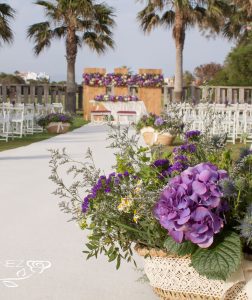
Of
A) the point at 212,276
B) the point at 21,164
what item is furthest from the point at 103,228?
the point at 21,164

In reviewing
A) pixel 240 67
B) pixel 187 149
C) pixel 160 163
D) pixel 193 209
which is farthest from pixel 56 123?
pixel 193 209

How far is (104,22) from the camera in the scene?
1182 inches

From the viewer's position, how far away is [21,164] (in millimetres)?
10500

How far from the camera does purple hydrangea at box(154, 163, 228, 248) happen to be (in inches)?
107

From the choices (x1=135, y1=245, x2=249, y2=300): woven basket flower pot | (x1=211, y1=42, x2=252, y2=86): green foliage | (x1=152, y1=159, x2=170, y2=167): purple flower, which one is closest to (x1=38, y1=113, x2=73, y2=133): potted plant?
(x1=211, y1=42, x2=252, y2=86): green foliage

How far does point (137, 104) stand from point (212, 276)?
23.9 m

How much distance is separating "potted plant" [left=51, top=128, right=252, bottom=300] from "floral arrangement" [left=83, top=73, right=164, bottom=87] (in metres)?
24.8

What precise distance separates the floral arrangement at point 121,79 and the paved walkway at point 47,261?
2072 cm

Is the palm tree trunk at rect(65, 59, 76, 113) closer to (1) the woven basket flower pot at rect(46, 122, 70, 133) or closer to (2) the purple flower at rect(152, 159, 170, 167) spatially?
(1) the woven basket flower pot at rect(46, 122, 70, 133)

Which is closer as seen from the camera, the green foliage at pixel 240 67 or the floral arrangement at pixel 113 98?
the floral arrangement at pixel 113 98

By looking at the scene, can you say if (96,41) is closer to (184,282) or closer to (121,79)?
(121,79)

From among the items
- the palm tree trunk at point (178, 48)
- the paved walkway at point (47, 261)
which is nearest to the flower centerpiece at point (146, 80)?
the palm tree trunk at point (178, 48)

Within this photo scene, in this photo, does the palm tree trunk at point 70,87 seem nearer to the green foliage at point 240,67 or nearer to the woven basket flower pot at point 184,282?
the green foliage at point 240,67

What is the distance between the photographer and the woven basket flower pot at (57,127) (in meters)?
19.5
